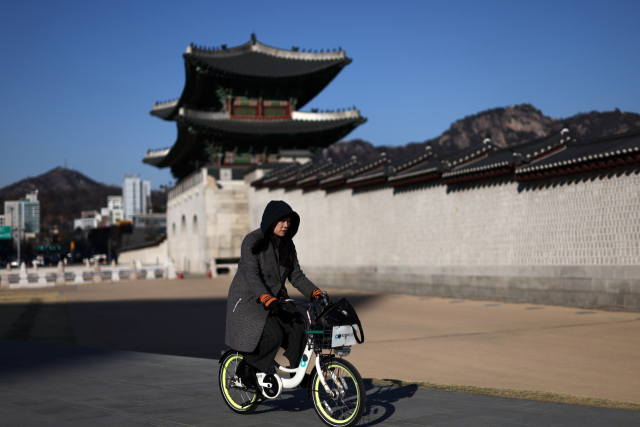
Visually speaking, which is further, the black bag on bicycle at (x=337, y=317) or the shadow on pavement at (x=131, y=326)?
the shadow on pavement at (x=131, y=326)

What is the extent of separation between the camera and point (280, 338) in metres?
4.91

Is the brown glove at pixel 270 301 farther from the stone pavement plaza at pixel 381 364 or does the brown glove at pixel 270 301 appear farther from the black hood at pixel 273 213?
the stone pavement plaza at pixel 381 364

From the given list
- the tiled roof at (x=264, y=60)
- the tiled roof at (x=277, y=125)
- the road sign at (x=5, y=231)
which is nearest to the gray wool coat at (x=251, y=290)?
the tiled roof at (x=277, y=125)

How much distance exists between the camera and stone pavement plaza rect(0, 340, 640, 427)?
15.8 feet

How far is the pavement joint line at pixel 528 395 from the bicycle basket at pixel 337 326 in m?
2.10

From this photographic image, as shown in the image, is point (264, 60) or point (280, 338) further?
point (264, 60)

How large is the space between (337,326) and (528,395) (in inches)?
101

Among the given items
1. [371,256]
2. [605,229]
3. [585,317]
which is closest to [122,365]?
[585,317]

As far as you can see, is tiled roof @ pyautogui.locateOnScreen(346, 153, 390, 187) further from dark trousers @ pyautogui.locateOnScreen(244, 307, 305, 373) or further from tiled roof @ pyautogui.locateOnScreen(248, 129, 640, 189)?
dark trousers @ pyautogui.locateOnScreen(244, 307, 305, 373)

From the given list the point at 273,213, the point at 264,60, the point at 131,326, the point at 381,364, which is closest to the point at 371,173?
the point at 131,326

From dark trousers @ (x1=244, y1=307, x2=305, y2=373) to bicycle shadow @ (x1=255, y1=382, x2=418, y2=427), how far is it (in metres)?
0.62

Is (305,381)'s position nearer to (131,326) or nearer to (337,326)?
(337,326)

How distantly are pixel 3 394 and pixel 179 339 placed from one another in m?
5.75

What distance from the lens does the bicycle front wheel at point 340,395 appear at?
177 inches
